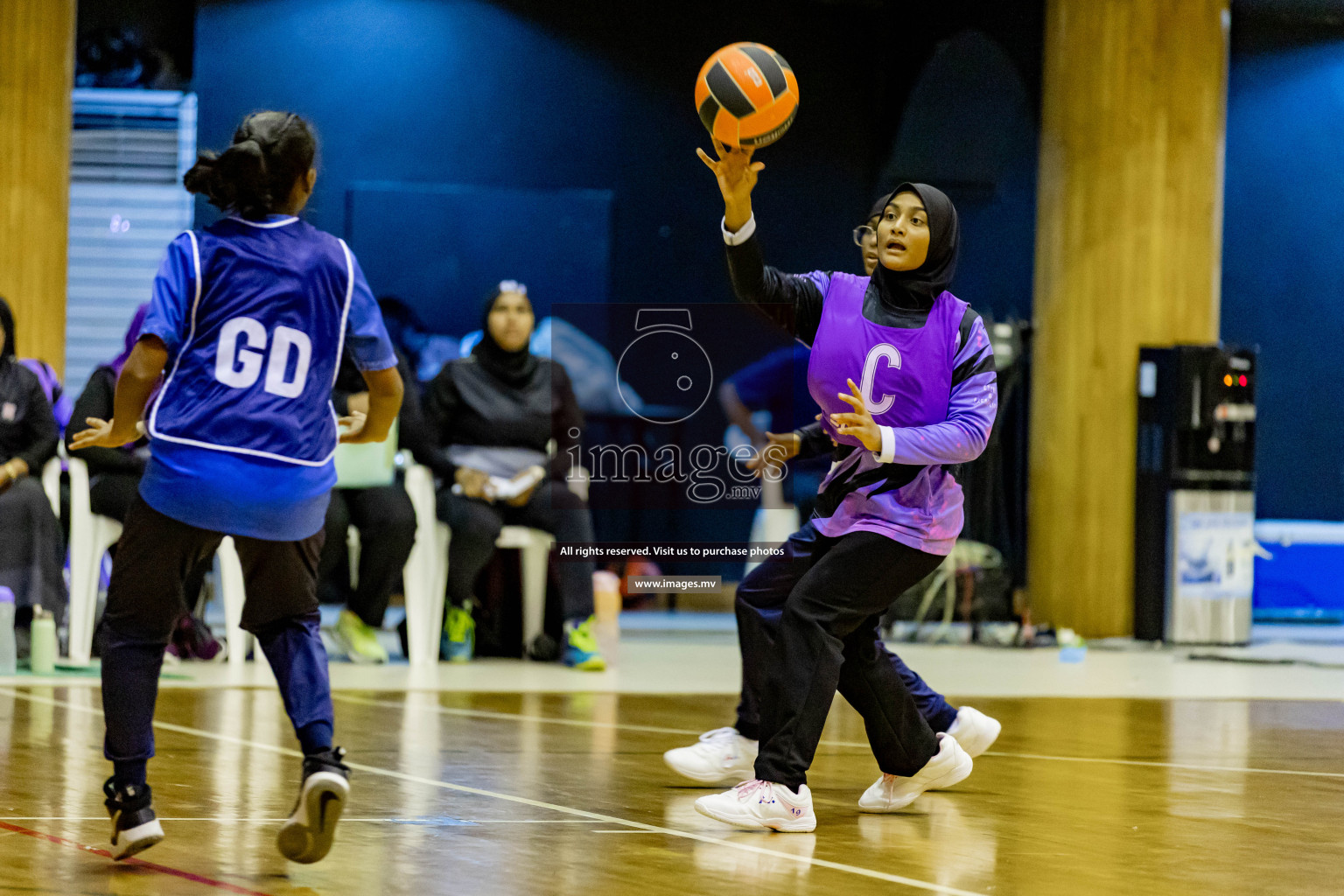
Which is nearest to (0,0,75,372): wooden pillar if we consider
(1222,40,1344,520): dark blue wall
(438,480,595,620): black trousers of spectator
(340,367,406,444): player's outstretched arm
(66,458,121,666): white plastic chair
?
(66,458,121,666): white plastic chair

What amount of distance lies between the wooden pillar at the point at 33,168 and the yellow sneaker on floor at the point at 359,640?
7.39ft

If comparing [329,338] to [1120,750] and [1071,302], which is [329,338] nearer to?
[1120,750]

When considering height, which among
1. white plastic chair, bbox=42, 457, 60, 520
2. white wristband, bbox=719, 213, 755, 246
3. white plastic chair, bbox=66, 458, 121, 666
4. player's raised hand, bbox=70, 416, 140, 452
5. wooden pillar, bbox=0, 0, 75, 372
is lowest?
white plastic chair, bbox=66, 458, 121, 666

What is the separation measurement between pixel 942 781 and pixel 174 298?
6.59ft

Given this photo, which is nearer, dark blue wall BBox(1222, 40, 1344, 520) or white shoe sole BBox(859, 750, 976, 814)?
white shoe sole BBox(859, 750, 976, 814)

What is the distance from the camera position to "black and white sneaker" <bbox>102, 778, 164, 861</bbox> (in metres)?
2.79

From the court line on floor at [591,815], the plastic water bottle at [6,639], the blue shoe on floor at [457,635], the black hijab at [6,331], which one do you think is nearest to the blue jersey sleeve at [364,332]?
the court line on floor at [591,815]

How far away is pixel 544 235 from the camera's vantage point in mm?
10047

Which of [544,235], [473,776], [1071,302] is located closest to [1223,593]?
[1071,302]

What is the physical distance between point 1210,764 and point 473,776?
2.01 m

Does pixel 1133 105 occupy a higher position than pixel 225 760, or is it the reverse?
pixel 1133 105

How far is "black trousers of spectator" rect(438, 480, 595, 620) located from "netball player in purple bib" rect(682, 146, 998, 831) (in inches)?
123

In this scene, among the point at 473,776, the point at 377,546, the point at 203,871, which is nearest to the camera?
the point at 203,871

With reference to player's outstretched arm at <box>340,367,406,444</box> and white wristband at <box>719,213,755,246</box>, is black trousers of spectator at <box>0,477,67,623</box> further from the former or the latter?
white wristband at <box>719,213,755,246</box>
